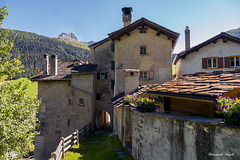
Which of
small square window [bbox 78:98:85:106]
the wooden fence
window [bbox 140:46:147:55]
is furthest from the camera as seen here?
small square window [bbox 78:98:85:106]

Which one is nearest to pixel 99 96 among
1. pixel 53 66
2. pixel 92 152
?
pixel 53 66

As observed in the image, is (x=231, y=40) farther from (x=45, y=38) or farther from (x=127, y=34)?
(x=45, y=38)

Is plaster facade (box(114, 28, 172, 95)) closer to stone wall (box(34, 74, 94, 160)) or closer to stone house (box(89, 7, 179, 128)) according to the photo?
stone house (box(89, 7, 179, 128))

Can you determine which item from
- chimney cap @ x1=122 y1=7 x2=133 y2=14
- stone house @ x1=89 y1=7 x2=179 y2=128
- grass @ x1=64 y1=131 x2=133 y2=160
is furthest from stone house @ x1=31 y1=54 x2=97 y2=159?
chimney cap @ x1=122 y1=7 x2=133 y2=14

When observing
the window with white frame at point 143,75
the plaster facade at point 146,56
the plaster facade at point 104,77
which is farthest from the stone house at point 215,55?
the plaster facade at point 104,77

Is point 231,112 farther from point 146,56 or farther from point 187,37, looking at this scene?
point 187,37

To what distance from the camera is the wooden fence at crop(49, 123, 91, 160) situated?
8850 mm

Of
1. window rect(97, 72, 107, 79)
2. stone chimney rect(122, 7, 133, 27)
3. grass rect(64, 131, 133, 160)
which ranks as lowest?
grass rect(64, 131, 133, 160)

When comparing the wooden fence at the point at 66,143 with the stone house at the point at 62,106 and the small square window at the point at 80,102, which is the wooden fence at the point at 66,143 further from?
the small square window at the point at 80,102

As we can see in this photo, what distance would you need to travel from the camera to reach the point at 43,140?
2128 centimetres

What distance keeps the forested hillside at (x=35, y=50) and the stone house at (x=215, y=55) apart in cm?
11555

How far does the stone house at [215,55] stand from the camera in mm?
16250

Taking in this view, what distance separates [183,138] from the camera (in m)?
5.00

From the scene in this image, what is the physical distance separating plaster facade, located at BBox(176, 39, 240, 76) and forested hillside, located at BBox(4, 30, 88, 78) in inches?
4528
